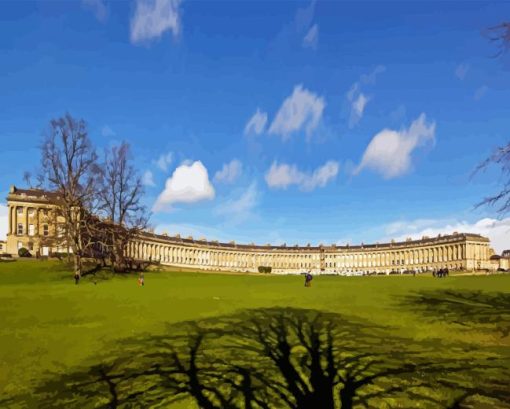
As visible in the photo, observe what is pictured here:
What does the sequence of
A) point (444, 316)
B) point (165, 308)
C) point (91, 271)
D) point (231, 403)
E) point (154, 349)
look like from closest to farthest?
point (231, 403)
point (154, 349)
point (444, 316)
point (165, 308)
point (91, 271)

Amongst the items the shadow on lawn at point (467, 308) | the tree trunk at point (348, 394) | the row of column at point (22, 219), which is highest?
the row of column at point (22, 219)

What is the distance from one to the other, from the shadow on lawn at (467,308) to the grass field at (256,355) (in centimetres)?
10

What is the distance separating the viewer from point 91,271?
5747 centimetres

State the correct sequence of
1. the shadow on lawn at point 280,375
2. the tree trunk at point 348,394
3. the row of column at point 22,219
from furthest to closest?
the row of column at point 22,219 → the shadow on lawn at point 280,375 → the tree trunk at point 348,394

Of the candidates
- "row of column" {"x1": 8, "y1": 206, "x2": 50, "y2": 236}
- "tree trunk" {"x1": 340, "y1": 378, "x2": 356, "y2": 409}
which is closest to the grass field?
"tree trunk" {"x1": 340, "y1": 378, "x2": 356, "y2": 409}

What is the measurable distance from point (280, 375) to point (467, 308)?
1682 centimetres

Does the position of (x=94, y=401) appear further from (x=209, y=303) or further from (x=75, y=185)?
(x=75, y=185)

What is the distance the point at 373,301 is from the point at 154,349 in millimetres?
17015

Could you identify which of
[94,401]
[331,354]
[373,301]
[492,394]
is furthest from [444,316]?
[94,401]

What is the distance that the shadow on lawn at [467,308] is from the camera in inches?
813

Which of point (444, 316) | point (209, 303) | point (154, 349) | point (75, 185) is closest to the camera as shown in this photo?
point (154, 349)

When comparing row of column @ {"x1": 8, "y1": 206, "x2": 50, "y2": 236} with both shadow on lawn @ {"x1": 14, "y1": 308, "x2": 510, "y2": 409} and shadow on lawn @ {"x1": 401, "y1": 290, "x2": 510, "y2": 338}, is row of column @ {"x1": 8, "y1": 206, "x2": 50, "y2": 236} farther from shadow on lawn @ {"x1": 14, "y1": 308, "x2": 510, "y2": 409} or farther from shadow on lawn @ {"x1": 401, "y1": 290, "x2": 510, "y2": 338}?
shadow on lawn @ {"x1": 14, "y1": 308, "x2": 510, "y2": 409}

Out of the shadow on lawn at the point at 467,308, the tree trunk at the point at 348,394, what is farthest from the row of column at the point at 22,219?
the tree trunk at the point at 348,394

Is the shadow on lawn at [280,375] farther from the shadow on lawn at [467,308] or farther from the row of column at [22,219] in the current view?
the row of column at [22,219]
